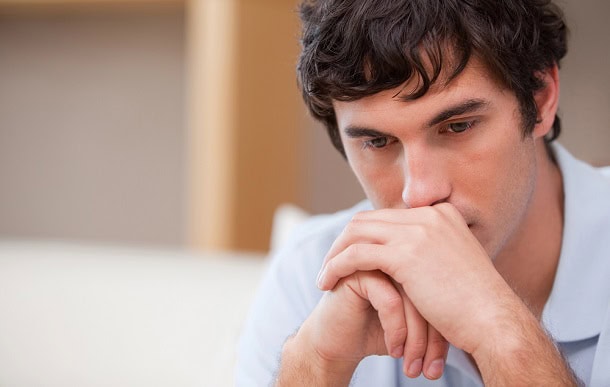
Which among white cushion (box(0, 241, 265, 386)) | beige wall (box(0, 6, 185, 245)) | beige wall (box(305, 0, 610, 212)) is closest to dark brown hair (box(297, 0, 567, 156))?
white cushion (box(0, 241, 265, 386))

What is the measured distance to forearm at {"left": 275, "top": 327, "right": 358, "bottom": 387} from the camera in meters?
1.20

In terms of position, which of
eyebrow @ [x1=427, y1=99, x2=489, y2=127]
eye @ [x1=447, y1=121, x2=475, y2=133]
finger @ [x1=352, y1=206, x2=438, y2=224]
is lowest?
finger @ [x1=352, y1=206, x2=438, y2=224]

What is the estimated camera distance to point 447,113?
1.14m

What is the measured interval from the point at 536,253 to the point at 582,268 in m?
0.09

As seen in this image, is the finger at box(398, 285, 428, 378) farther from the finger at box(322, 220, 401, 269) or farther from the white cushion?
the white cushion

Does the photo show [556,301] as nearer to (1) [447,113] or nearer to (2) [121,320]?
(1) [447,113]

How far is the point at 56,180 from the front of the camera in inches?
131

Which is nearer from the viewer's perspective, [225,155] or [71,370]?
[71,370]

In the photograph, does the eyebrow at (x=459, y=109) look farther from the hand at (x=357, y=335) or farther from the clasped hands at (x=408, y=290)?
the hand at (x=357, y=335)

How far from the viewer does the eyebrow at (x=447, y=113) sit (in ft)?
3.75

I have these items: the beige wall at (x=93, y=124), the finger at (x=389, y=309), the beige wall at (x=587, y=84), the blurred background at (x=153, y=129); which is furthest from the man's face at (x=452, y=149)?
the beige wall at (x=93, y=124)

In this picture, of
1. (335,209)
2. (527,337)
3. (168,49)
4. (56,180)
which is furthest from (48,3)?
A: (527,337)

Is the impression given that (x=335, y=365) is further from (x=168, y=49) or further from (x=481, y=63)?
(x=168, y=49)

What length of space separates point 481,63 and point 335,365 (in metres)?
0.47
